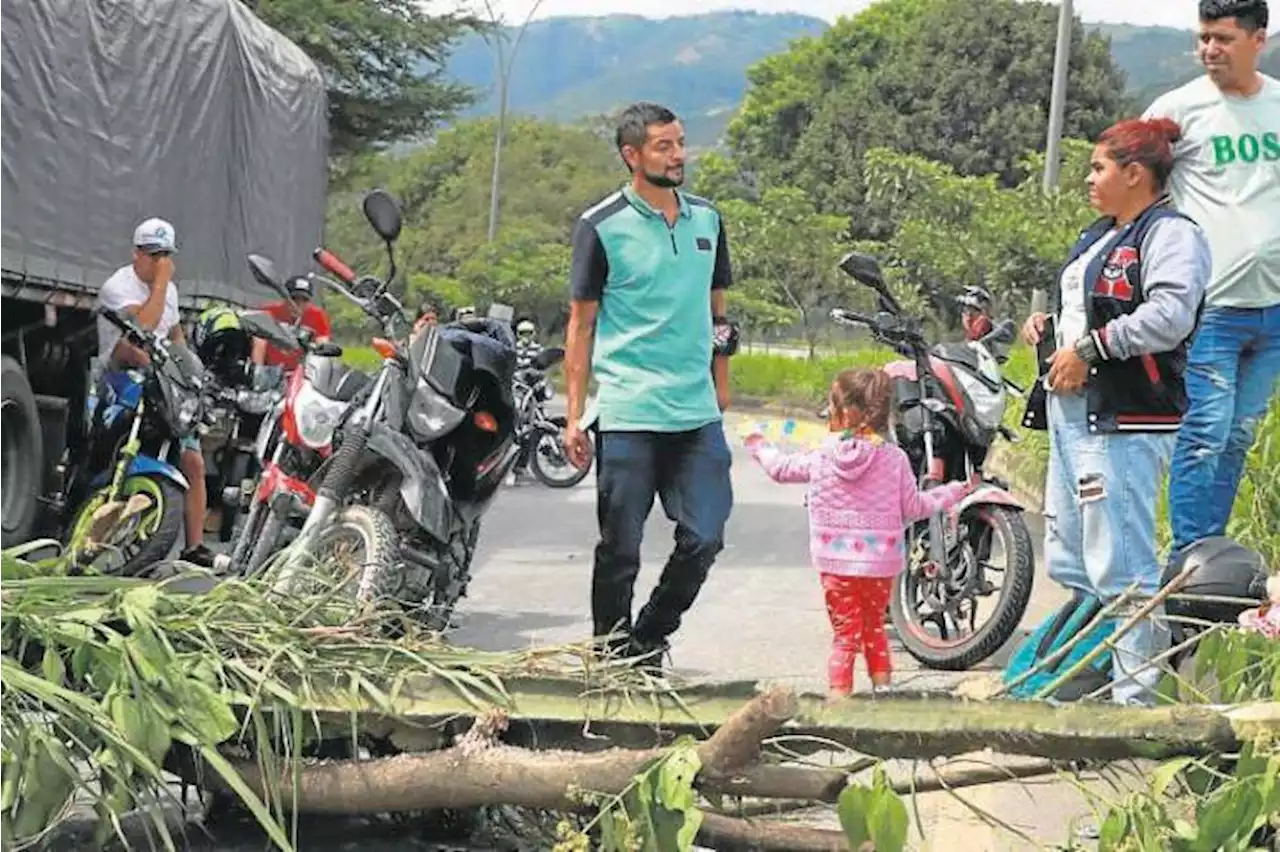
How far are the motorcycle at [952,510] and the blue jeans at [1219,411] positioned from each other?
38.3 inches

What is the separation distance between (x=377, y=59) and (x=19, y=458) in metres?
23.4

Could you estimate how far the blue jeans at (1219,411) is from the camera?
210 inches

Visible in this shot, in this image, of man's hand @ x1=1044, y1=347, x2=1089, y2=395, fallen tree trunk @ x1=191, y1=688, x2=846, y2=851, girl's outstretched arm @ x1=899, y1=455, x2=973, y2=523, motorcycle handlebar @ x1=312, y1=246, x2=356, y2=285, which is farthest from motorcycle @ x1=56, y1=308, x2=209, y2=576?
fallen tree trunk @ x1=191, y1=688, x2=846, y2=851

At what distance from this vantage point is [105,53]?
9.31 m

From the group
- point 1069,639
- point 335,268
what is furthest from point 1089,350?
point 335,268

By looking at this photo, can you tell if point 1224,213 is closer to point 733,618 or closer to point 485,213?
point 733,618

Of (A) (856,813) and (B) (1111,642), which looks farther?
(B) (1111,642)

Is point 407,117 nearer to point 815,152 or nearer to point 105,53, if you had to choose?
point 105,53

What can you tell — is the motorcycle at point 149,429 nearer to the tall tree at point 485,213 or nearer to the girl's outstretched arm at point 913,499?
the girl's outstretched arm at point 913,499

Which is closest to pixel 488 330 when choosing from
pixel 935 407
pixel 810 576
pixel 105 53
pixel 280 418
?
pixel 280 418

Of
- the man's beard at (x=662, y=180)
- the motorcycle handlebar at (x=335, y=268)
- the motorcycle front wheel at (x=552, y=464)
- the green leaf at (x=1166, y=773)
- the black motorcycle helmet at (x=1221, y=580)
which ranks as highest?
the man's beard at (x=662, y=180)

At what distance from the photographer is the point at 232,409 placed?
8.50 metres

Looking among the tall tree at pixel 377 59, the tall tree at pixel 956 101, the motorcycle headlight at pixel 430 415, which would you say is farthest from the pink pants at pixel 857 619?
the tall tree at pixel 956 101

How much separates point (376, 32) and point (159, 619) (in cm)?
2745
